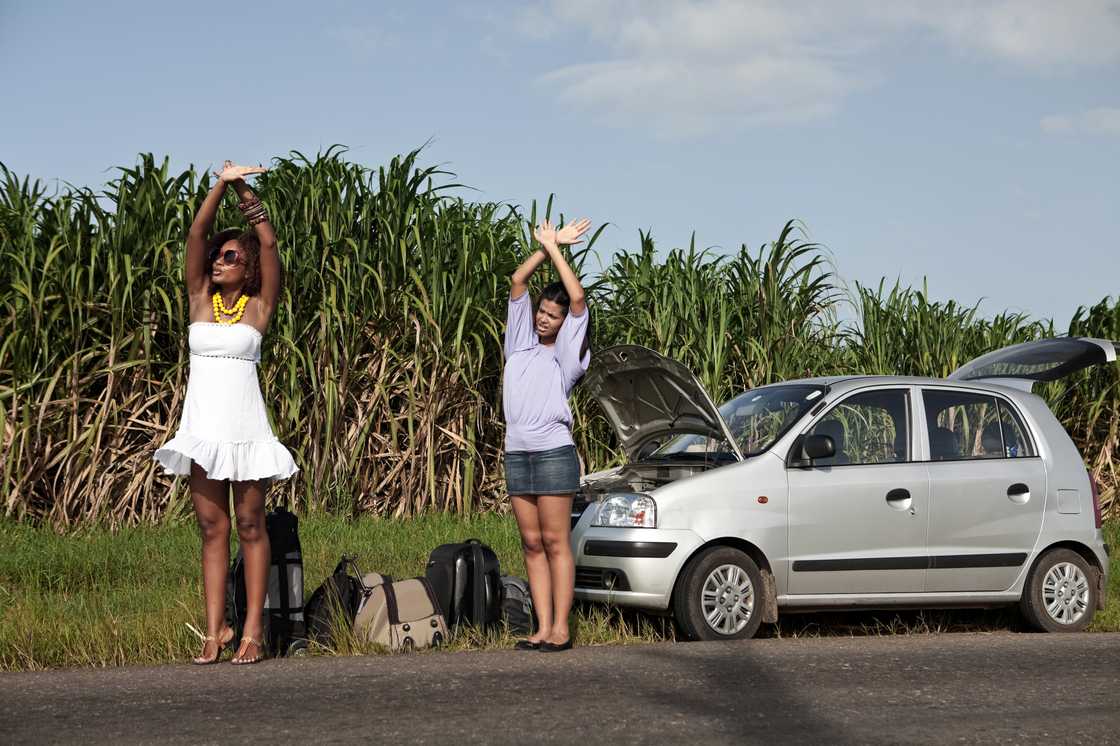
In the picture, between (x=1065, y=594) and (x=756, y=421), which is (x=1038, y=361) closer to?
(x=1065, y=594)

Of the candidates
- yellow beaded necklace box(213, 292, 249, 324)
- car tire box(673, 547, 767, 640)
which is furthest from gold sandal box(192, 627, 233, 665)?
car tire box(673, 547, 767, 640)

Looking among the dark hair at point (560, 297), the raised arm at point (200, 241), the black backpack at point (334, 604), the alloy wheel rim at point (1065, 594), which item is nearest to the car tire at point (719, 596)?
the dark hair at point (560, 297)

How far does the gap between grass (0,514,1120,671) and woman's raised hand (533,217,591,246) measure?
221cm

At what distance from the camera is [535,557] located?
731cm

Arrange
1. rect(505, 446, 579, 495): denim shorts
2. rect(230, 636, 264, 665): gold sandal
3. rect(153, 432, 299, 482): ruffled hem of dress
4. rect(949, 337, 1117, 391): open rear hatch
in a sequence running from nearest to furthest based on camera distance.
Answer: rect(153, 432, 299, 482): ruffled hem of dress → rect(230, 636, 264, 665): gold sandal → rect(505, 446, 579, 495): denim shorts → rect(949, 337, 1117, 391): open rear hatch

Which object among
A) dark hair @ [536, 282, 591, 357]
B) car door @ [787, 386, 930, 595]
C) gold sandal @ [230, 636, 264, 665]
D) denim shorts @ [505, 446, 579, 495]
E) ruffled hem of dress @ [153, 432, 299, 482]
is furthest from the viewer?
car door @ [787, 386, 930, 595]

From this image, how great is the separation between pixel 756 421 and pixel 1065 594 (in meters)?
2.27

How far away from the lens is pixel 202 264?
6.44m

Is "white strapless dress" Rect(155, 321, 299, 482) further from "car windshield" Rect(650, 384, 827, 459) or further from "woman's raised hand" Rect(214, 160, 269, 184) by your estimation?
"car windshield" Rect(650, 384, 827, 459)

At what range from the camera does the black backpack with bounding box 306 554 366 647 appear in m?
7.20

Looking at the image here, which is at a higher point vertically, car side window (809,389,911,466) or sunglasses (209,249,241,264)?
sunglasses (209,249,241,264)

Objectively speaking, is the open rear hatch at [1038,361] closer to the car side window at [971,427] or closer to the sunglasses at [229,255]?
the car side window at [971,427]

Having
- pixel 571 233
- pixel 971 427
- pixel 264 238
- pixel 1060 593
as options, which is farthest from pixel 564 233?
pixel 1060 593

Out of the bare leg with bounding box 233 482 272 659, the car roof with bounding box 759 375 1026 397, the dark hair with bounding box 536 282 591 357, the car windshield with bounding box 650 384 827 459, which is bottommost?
the bare leg with bounding box 233 482 272 659
